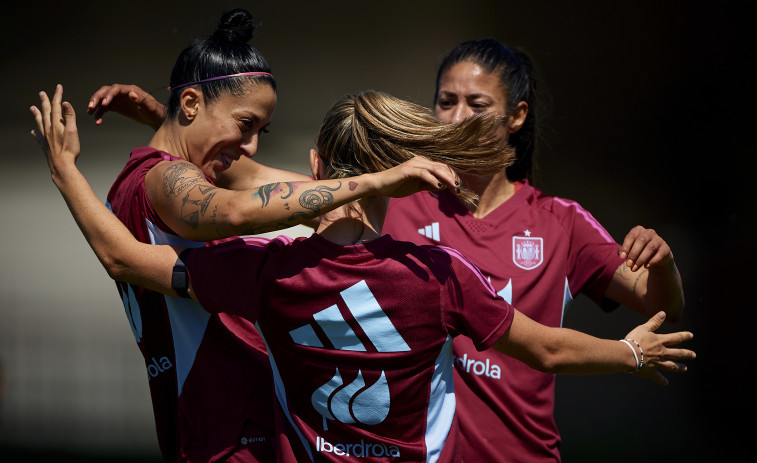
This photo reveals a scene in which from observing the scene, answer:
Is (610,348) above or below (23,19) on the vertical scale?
below

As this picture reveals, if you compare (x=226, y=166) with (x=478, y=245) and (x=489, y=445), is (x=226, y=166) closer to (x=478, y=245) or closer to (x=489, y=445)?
(x=478, y=245)

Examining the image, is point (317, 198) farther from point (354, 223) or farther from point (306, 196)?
point (354, 223)

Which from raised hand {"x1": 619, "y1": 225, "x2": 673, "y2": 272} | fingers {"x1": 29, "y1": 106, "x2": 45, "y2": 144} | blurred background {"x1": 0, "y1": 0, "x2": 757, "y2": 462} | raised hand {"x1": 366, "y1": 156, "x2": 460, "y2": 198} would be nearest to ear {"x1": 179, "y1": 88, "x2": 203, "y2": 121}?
fingers {"x1": 29, "y1": 106, "x2": 45, "y2": 144}

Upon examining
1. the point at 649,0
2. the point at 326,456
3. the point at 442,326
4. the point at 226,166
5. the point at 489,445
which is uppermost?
the point at 649,0

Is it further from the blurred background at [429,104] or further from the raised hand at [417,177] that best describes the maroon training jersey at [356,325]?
the blurred background at [429,104]

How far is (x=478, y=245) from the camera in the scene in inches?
102

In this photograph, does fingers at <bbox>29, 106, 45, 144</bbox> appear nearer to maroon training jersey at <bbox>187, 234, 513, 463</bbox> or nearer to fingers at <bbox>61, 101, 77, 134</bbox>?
fingers at <bbox>61, 101, 77, 134</bbox>

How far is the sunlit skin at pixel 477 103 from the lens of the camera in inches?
108

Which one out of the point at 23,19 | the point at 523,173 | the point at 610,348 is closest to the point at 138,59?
the point at 23,19

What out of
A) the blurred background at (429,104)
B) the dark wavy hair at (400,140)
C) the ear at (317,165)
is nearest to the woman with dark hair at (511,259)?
the dark wavy hair at (400,140)

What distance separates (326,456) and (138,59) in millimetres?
3676

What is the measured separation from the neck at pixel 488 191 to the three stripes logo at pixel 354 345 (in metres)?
1.07

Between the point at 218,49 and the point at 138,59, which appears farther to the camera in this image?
the point at 138,59

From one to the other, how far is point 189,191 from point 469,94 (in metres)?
1.28
